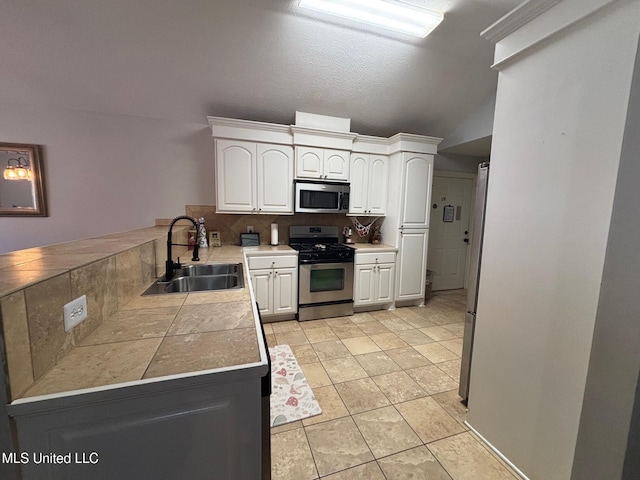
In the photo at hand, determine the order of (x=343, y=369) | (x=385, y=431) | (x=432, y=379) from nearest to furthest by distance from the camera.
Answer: (x=385, y=431)
(x=432, y=379)
(x=343, y=369)

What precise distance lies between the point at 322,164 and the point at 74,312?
2.81 m

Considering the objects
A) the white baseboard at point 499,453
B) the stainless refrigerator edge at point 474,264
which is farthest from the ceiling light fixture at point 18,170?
the white baseboard at point 499,453

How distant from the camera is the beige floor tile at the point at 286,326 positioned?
2936 millimetres

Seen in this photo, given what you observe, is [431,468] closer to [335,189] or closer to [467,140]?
[335,189]

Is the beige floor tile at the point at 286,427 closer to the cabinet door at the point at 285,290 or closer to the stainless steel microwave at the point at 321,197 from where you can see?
the cabinet door at the point at 285,290

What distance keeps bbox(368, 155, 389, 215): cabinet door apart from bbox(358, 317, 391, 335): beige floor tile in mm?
1499

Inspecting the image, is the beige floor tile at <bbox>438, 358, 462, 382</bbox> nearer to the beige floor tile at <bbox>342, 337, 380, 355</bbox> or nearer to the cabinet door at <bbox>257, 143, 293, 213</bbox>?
the beige floor tile at <bbox>342, 337, 380, 355</bbox>

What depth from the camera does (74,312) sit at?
0.82 meters

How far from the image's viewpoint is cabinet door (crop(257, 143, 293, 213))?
10.1 ft

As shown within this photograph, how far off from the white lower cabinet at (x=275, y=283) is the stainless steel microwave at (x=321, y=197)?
68 centimetres

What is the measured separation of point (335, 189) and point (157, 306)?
99.3 inches

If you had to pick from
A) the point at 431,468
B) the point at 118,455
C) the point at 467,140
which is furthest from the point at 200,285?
the point at 467,140

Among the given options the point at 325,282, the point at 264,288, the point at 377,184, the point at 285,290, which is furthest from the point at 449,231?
the point at 264,288

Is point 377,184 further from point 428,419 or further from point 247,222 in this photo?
point 428,419
